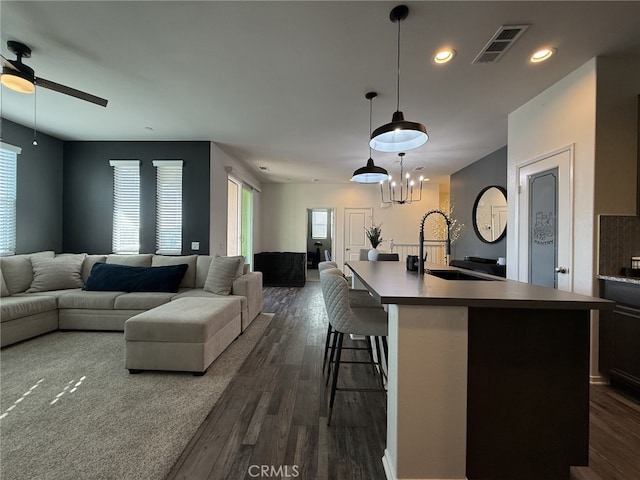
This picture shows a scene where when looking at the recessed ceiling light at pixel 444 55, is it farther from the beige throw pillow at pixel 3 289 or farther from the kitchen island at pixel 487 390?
the beige throw pillow at pixel 3 289

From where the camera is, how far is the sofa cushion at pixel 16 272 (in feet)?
10.9

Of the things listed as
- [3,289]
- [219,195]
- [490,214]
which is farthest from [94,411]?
[490,214]

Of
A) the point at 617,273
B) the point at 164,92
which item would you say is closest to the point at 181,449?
the point at 164,92

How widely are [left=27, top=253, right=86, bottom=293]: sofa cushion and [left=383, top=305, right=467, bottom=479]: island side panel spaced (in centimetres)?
455

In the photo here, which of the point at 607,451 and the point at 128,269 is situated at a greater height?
the point at 128,269

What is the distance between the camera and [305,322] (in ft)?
12.7

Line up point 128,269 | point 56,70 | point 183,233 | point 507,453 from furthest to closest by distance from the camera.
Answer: point 183,233
point 128,269
point 56,70
point 507,453

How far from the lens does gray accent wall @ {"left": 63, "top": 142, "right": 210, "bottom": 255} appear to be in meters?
4.54

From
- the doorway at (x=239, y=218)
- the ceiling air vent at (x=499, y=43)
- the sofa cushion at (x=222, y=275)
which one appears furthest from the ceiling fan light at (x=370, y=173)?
the doorway at (x=239, y=218)

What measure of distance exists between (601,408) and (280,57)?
3.65m

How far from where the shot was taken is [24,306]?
9.71 ft

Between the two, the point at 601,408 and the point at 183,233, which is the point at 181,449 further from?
the point at 183,233

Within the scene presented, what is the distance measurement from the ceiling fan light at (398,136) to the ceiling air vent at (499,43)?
826mm

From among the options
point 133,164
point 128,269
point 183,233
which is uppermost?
point 133,164
